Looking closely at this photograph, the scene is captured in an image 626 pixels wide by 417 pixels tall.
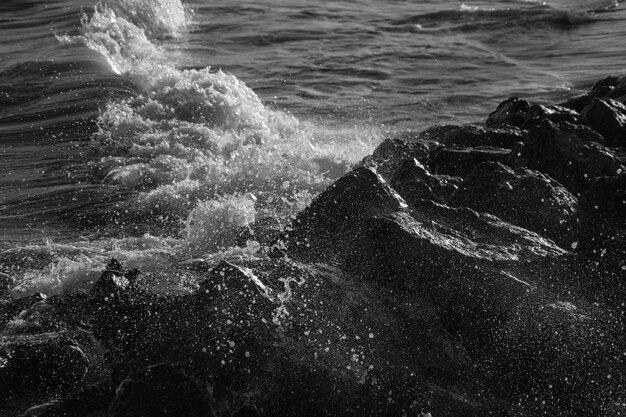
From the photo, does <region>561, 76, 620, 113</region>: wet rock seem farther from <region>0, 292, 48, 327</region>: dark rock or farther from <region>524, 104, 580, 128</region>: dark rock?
<region>0, 292, 48, 327</region>: dark rock

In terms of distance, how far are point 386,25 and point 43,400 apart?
12.8 m

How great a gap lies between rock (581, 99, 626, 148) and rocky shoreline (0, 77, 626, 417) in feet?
5.75

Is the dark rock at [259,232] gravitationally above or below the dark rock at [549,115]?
below

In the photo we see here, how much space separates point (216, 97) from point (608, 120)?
4758 mm

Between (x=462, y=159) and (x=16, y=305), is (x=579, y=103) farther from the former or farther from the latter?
(x=16, y=305)

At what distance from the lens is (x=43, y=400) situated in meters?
4.20

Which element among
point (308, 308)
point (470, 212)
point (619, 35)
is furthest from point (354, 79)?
point (308, 308)

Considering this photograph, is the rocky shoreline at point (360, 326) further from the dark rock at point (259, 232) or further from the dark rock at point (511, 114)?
the dark rock at point (511, 114)

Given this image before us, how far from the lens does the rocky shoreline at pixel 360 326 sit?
4.05 meters

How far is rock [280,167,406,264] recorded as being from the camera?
480cm

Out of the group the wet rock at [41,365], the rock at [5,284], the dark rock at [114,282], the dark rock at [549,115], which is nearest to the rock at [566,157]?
the dark rock at [549,115]

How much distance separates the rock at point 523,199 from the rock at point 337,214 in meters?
0.64

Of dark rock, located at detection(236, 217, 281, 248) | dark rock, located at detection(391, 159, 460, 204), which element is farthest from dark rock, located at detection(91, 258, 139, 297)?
dark rock, located at detection(391, 159, 460, 204)

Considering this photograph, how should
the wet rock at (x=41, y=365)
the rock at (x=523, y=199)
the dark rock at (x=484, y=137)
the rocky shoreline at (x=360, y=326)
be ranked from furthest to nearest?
the dark rock at (x=484, y=137) → the rock at (x=523, y=199) → the wet rock at (x=41, y=365) → the rocky shoreline at (x=360, y=326)
